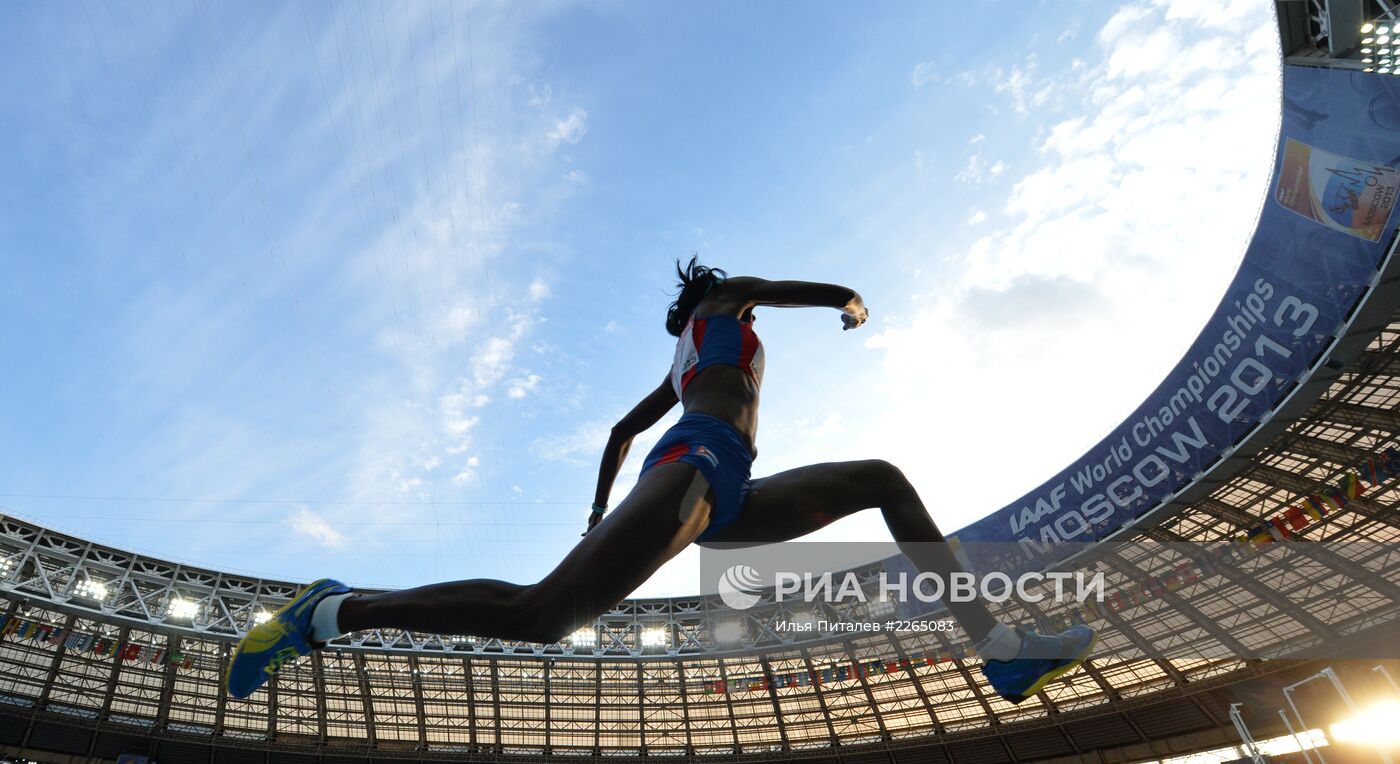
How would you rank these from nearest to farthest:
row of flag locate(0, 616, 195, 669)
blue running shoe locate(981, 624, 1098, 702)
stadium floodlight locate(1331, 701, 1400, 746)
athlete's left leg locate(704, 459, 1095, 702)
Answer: blue running shoe locate(981, 624, 1098, 702) < athlete's left leg locate(704, 459, 1095, 702) < stadium floodlight locate(1331, 701, 1400, 746) < row of flag locate(0, 616, 195, 669)

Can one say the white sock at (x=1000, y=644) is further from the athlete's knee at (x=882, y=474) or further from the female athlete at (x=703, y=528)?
the athlete's knee at (x=882, y=474)

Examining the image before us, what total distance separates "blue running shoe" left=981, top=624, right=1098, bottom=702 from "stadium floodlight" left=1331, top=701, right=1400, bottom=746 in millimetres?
24491

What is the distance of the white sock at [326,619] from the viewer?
2.43m

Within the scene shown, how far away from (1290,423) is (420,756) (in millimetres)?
29696

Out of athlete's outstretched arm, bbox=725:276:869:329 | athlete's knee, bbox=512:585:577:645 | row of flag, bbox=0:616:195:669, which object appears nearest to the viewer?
athlete's knee, bbox=512:585:577:645

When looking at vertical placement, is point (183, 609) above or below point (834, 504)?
above

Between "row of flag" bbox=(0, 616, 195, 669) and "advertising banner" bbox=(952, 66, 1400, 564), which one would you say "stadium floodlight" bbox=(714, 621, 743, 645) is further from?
"row of flag" bbox=(0, 616, 195, 669)

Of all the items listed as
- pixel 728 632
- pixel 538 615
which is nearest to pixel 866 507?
pixel 538 615

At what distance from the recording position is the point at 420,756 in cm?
2825

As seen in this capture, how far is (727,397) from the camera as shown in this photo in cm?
271

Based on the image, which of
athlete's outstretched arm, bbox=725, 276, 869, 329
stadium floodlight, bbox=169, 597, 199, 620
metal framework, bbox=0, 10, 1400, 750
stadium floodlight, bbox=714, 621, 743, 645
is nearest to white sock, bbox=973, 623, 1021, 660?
athlete's outstretched arm, bbox=725, 276, 869, 329

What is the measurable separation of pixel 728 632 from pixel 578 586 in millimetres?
22894

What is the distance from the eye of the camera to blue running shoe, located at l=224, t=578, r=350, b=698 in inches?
99.2

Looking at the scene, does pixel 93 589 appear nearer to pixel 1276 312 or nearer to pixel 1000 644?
pixel 1000 644
